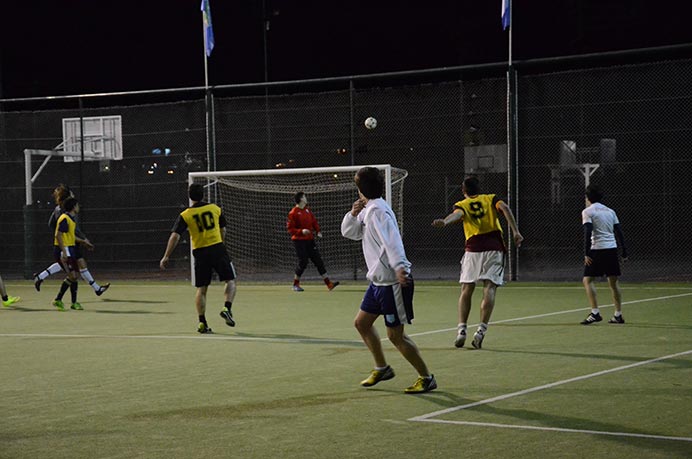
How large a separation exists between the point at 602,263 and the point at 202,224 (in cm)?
552

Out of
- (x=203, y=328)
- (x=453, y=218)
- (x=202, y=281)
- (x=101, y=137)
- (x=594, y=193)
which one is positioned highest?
(x=101, y=137)

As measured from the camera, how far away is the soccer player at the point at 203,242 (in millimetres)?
13086

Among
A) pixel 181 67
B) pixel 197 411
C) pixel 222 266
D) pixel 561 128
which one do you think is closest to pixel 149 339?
pixel 222 266

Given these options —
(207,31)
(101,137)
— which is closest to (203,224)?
(207,31)

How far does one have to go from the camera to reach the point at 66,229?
17.5m

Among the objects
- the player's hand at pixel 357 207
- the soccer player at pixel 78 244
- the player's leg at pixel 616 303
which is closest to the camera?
the player's hand at pixel 357 207

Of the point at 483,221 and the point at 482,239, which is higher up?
the point at 483,221

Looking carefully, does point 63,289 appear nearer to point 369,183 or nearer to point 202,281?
point 202,281

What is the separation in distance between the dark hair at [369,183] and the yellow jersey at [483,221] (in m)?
3.18

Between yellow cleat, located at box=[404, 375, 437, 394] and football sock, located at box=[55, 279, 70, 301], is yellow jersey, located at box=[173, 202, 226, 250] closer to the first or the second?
football sock, located at box=[55, 279, 70, 301]

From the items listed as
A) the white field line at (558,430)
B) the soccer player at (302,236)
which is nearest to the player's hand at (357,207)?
the white field line at (558,430)

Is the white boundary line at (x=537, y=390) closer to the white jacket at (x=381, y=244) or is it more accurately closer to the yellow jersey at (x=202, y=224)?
the white jacket at (x=381, y=244)

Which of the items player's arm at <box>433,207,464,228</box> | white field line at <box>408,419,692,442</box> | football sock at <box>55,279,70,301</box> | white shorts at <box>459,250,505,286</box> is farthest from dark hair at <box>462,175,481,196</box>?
football sock at <box>55,279,70,301</box>

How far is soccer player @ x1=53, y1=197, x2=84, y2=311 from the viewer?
56.9 feet
